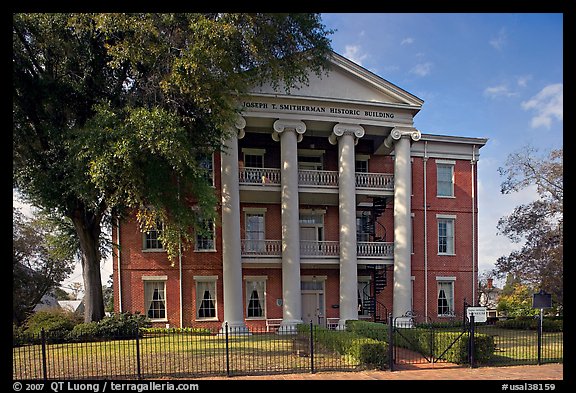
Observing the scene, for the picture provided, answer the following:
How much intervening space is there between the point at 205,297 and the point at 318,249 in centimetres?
634

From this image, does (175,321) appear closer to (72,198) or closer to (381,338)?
(72,198)

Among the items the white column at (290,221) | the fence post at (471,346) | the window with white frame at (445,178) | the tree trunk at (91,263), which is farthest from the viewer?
the window with white frame at (445,178)

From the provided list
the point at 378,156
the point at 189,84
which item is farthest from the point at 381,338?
the point at 378,156

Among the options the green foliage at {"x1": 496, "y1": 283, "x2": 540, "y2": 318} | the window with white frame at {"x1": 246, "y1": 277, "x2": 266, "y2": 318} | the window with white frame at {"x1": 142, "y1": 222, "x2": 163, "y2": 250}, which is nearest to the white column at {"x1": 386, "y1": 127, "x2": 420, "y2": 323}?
the window with white frame at {"x1": 246, "y1": 277, "x2": 266, "y2": 318}

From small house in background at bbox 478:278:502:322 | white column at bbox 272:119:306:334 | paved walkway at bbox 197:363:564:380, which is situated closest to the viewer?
paved walkway at bbox 197:363:564:380

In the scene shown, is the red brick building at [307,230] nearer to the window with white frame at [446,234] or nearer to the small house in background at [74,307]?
the window with white frame at [446,234]

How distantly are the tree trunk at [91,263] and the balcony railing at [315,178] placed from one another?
6928 millimetres

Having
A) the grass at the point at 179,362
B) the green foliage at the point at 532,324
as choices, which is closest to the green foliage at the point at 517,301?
the green foliage at the point at 532,324

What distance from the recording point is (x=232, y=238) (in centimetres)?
1895

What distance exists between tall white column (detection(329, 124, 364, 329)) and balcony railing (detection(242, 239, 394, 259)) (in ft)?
2.59

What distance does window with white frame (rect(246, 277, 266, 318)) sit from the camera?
2112cm

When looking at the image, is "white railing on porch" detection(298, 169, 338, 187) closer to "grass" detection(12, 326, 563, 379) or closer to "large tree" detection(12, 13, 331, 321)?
"large tree" detection(12, 13, 331, 321)

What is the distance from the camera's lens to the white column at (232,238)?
61.2ft

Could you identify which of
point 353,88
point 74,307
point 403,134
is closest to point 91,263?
point 353,88
